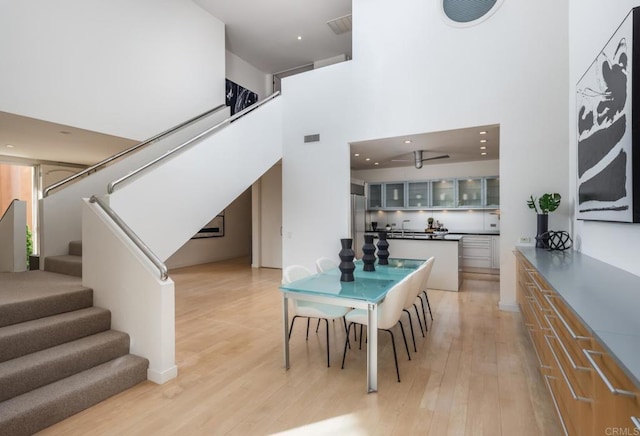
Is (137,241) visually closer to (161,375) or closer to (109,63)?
(161,375)

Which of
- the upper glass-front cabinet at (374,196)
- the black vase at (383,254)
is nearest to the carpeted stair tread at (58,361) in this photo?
the black vase at (383,254)

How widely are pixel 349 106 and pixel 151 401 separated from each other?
5.19m

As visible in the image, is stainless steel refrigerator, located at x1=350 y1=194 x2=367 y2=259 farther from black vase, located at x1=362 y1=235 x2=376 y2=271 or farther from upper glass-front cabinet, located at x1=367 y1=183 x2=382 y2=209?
black vase, located at x1=362 y1=235 x2=376 y2=271

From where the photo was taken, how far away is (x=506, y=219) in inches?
182

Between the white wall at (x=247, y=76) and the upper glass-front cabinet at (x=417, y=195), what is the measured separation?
511cm

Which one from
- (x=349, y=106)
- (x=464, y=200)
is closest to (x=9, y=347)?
(x=349, y=106)

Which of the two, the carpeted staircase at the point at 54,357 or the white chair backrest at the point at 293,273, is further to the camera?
the white chair backrest at the point at 293,273

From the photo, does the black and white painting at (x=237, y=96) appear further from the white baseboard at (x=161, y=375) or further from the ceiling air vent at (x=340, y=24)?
the white baseboard at (x=161, y=375)

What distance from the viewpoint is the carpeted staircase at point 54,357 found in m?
2.13

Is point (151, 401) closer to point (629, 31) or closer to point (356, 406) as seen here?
point (356, 406)

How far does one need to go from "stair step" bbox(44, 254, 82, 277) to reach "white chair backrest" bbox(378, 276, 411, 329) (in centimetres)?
363

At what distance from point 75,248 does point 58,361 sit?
8.60 ft

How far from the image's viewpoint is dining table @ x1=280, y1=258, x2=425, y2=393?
249 centimetres

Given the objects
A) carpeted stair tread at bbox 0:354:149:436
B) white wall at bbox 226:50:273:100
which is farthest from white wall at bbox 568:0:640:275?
white wall at bbox 226:50:273:100
